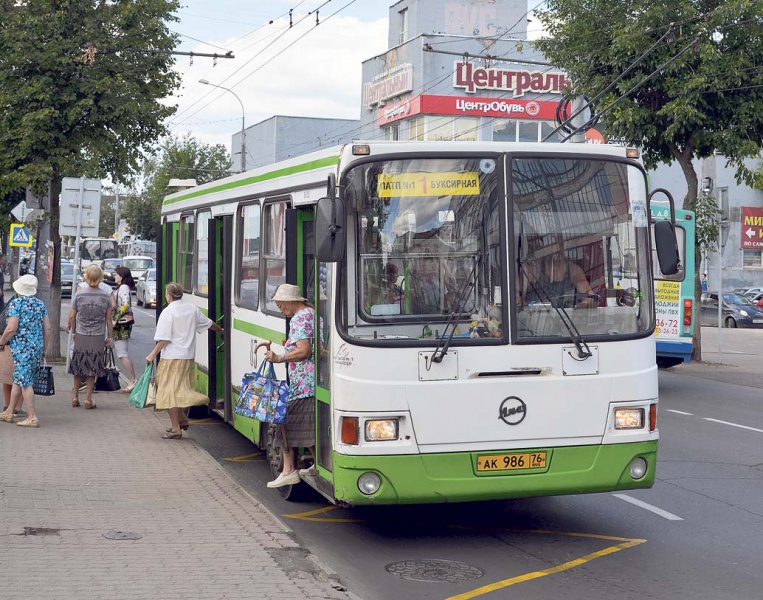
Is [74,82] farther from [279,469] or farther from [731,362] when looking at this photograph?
[731,362]

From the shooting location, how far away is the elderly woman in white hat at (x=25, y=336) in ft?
39.0

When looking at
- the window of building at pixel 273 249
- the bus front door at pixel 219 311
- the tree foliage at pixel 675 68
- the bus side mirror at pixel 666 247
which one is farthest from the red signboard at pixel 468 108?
the bus side mirror at pixel 666 247

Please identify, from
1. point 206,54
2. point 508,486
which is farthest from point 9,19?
point 508,486

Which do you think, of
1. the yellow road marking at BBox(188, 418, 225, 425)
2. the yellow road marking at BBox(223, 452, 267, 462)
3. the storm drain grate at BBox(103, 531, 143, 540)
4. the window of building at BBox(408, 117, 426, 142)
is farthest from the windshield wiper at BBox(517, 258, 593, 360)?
the window of building at BBox(408, 117, 426, 142)

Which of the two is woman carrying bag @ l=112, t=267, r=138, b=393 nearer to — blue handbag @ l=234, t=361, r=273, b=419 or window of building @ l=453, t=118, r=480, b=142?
blue handbag @ l=234, t=361, r=273, b=419

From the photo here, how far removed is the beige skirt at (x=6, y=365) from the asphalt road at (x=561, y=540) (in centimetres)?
273

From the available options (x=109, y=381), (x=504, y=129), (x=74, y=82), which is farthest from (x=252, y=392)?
(x=504, y=129)

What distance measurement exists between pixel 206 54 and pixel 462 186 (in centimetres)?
1287

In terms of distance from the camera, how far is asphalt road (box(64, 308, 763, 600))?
21.9 ft

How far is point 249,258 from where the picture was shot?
10.1 m

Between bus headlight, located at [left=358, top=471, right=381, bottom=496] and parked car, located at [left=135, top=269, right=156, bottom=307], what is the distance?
113 ft

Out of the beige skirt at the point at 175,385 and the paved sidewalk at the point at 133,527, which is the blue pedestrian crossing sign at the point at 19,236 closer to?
the paved sidewalk at the point at 133,527

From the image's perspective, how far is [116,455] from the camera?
1064 centimetres

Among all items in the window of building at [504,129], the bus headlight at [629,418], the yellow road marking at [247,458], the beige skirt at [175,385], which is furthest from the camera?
the window of building at [504,129]
